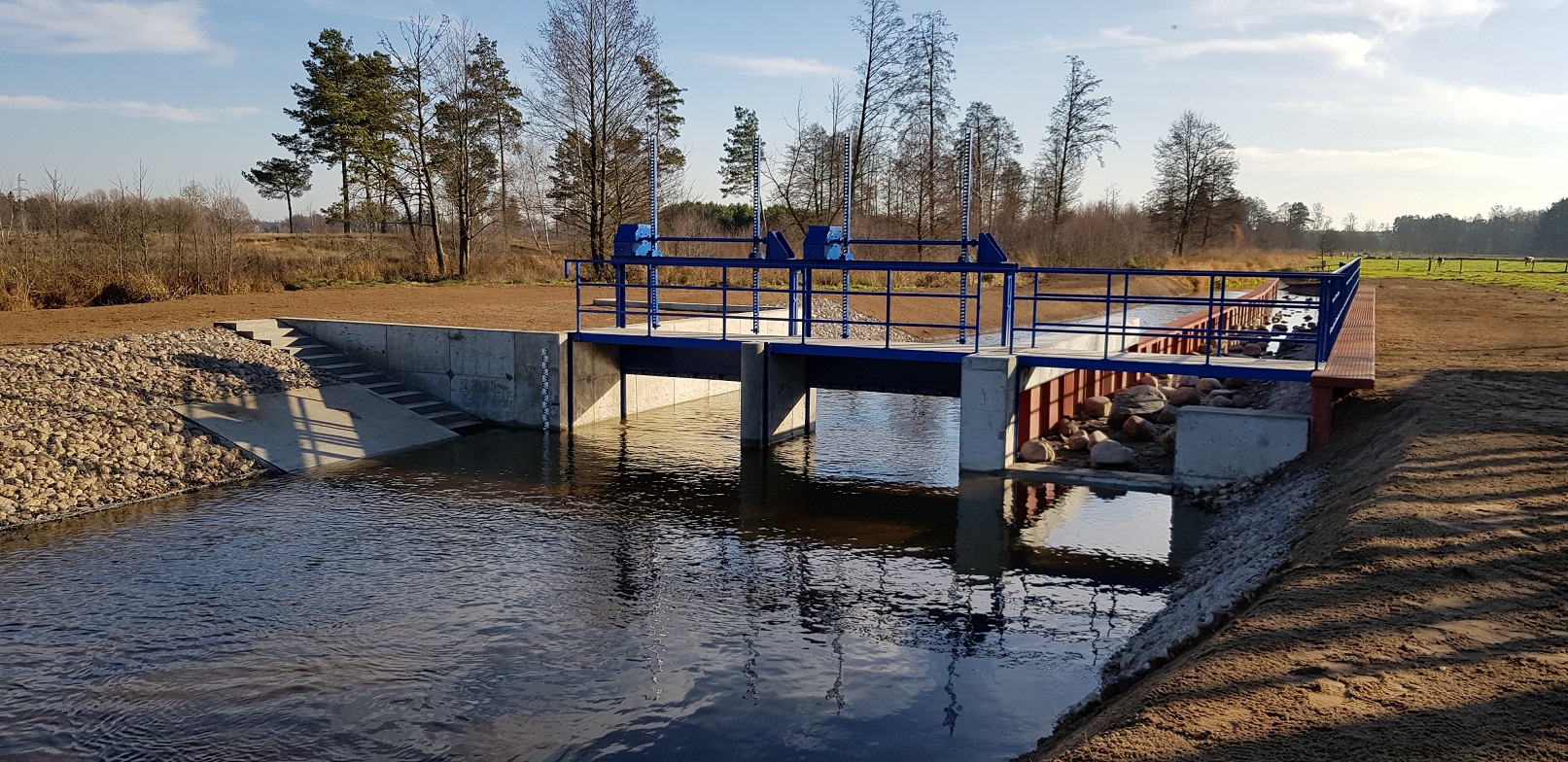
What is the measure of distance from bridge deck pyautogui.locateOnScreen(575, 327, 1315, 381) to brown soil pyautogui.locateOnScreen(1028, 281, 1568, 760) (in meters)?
2.65

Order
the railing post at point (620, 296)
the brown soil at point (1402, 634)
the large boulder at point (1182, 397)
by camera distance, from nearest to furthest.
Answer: the brown soil at point (1402, 634), the large boulder at point (1182, 397), the railing post at point (620, 296)

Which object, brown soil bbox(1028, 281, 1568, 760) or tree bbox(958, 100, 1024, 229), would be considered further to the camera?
tree bbox(958, 100, 1024, 229)

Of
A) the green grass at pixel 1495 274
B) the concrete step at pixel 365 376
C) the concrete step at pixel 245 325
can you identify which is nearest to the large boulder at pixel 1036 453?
the concrete step at pixel 365 376

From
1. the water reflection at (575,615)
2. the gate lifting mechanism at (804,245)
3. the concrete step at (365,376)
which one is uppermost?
the gate lifting mechanism at (804,245)

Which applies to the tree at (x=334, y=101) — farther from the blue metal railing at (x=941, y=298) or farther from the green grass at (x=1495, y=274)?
the green grass at (x=1495, y=274)

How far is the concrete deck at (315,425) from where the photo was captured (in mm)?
14906

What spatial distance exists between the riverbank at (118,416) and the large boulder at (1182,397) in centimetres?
1430

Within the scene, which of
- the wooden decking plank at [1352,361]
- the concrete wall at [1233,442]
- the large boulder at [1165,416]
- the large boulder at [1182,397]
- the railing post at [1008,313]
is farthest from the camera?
the large boulder at [1182,397]

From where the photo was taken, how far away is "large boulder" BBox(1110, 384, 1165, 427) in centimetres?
1686

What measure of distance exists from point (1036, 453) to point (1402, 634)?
29.5 feet

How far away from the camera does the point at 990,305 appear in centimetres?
3453

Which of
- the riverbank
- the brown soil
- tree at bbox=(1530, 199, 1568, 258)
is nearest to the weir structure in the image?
the brown soil

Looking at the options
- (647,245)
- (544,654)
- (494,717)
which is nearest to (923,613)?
(544,654)

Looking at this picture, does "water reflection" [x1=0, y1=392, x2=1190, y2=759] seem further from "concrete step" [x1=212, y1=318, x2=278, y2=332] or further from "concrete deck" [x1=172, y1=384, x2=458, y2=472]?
"concrete step" [x1=212, y1=318, x2=278, y2=332]
